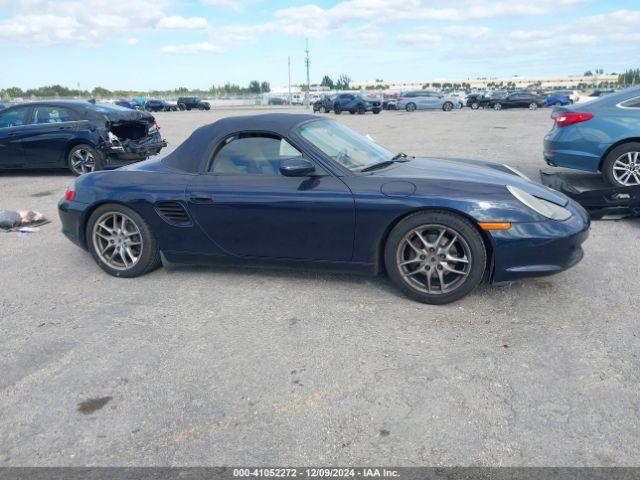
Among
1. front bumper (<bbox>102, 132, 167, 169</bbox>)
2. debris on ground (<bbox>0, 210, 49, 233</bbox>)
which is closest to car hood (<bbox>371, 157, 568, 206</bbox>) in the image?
debris on ground (<bbox>0, 210, 49, 233</bbox>)

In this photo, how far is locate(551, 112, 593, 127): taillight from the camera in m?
7.30

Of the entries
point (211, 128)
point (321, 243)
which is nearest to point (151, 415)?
point (321, 243)

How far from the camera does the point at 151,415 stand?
2.70 meters

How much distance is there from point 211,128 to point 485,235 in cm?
233

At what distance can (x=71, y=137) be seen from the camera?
9844mm

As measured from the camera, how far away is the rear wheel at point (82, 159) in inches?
388

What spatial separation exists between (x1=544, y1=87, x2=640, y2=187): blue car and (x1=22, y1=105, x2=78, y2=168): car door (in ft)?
27.2

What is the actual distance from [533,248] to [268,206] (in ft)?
6.22

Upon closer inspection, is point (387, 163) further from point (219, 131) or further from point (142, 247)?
point (142, 247)

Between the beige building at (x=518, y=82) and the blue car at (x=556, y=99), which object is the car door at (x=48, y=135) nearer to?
the blue car at (x=556, y=99)

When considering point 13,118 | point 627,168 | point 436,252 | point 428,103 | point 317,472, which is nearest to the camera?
point 317,472

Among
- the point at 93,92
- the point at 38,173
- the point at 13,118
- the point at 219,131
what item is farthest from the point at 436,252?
the point at 93,92

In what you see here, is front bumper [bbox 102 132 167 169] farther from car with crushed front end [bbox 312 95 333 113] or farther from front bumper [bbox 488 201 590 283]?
car with crushed front end [bbox 312 95 333 113]

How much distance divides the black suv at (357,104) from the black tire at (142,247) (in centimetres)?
3263
